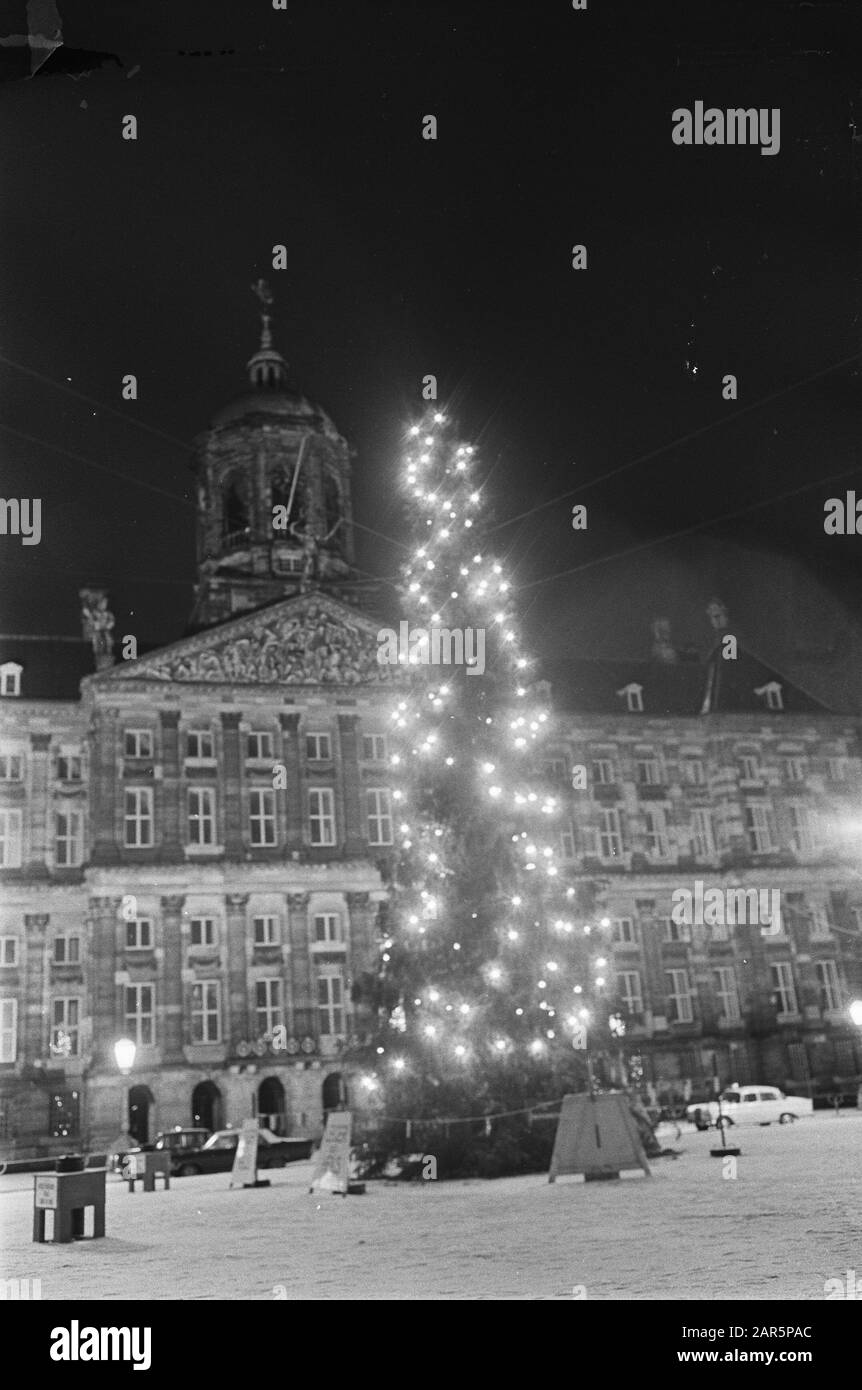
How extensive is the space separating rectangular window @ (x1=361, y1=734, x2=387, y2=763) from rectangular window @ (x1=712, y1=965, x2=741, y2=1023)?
16.7 metres

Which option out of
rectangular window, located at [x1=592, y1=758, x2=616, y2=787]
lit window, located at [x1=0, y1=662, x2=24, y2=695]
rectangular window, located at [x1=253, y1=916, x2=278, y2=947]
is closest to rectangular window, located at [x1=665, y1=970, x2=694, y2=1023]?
rectangular window, located at [x1=592, y1=758, x2=616, y2=787]

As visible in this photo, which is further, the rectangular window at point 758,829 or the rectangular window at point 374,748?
the rectangular window at point 758,829

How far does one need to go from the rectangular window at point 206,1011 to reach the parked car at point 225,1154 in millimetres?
7315

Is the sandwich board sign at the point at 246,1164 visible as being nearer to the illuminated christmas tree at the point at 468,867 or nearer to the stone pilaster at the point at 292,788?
the illuminated christmas tree at the point at 468,867

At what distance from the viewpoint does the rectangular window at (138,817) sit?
148 ft

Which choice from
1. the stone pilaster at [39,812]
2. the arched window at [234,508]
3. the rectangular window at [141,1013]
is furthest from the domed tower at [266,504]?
the rectangular window at [141,1013]

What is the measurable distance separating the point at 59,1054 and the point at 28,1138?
290cm

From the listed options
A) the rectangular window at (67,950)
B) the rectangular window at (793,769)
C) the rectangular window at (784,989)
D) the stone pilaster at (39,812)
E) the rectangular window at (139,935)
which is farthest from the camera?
the rectangular window at (793,769)

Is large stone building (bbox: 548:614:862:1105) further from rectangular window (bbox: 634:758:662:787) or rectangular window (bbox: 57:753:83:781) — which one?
rectangular window (bbox: 57:753:83:781)

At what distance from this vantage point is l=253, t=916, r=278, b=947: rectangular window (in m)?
45.2

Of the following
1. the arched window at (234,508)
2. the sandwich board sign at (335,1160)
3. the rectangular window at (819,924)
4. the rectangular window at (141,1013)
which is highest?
the arched window at (234,508)

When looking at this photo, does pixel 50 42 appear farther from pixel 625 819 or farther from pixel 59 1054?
pixel 625 819

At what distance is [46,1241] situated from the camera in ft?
47.1

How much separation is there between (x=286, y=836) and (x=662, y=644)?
76.1 ft
